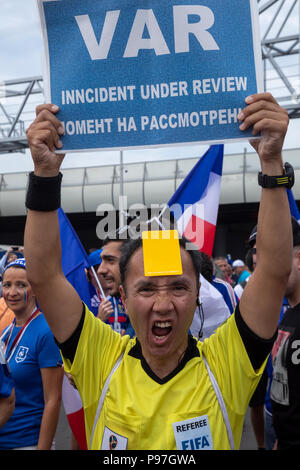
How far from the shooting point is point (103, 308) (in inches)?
151

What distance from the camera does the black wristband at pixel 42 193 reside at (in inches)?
69.9

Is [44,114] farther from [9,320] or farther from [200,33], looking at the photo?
[9,320]

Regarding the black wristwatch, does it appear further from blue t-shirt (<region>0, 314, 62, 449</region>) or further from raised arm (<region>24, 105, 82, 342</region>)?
blue t-shirt (<region>0, 314, 62, 449</region>)

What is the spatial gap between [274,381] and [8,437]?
159cm

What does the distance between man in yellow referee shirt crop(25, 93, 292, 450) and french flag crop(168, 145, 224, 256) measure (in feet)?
6.95

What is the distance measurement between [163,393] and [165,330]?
220mm

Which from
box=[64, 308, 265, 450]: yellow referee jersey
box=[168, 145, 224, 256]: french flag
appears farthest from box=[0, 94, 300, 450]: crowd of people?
box=[168, 145, 224, 256]: french flag

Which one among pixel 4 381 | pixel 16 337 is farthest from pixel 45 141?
pixel 16 337

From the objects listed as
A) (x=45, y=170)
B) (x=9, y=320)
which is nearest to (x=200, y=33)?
(x=45, y=170)

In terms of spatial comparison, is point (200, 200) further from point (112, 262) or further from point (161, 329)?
point (161, 329)

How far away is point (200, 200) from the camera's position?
411cm

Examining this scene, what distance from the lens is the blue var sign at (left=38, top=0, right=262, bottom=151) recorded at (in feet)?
6.20

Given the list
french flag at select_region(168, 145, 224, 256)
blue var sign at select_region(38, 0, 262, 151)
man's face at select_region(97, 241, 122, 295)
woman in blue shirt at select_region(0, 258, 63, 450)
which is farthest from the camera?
french flag at select_region(168, 145, 224, 256)

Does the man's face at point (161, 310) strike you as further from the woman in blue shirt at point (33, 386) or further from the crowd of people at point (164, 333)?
the woman in blue shirt at point (33, 386)
